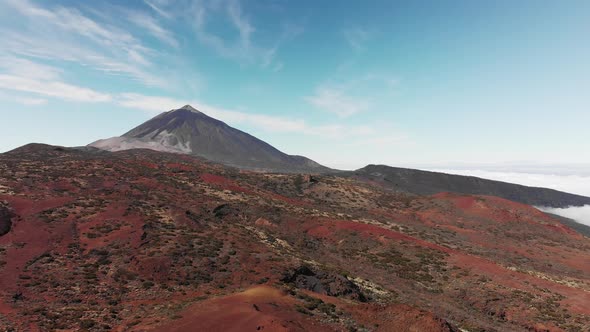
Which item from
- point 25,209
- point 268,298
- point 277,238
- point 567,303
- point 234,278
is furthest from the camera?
point 277,238

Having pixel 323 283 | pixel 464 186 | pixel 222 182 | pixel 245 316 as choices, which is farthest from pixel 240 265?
pixel 464 186

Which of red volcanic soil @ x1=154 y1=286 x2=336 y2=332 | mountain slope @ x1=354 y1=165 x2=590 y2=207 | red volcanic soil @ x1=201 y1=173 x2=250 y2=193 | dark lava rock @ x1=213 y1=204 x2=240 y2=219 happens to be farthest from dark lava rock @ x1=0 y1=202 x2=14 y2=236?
mountain slope @ x1=354 y1=165 x2=590 y2=207

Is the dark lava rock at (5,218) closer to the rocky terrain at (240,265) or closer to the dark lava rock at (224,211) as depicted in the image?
the rocky terrain at (240,265)

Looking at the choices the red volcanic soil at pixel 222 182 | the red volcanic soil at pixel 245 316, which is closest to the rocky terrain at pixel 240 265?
the red volcanic soil at pixel 245 316

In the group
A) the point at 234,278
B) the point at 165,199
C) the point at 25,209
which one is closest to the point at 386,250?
the point at 234,278

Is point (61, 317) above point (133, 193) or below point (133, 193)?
below

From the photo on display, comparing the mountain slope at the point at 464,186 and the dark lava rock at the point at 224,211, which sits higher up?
the mountain slope at the point at 464,186

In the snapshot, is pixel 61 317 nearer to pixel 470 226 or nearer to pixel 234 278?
pixel 234 278
